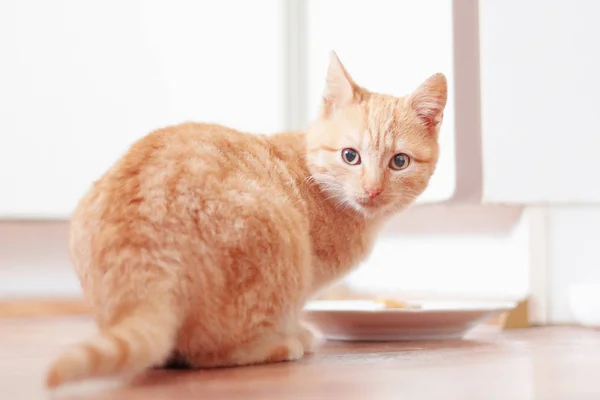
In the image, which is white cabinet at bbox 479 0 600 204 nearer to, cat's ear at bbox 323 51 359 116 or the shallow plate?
the shallow plate

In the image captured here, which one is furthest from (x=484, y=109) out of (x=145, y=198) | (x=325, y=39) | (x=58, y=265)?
(x=58, y=265)

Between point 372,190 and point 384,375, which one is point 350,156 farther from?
point 384,375

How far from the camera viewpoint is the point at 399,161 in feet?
5.59

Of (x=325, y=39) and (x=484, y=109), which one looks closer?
(x=484, y=109)

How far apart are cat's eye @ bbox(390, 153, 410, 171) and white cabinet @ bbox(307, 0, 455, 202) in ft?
1.92

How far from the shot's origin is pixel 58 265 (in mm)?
2873

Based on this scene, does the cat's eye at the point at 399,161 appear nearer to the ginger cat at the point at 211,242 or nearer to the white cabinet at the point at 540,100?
the ginger cat at the point at 211,242

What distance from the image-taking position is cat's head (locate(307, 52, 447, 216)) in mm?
1655

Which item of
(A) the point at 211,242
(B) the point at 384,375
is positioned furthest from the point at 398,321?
(A) the point at 211,242

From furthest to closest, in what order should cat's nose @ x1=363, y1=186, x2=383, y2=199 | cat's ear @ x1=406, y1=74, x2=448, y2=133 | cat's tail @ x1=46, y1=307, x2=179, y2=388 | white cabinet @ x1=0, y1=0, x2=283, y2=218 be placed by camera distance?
white cabinet @ x1=0, y1=0, x2=283, y2=218 < cat's ear @ x1=406, y1=74, x2=448, y2=133 < cat's nose @ x1=363, y1=186, x2=383, y2=199 < cat's tail @ x1=46, y1=307, x2=179, y2=388

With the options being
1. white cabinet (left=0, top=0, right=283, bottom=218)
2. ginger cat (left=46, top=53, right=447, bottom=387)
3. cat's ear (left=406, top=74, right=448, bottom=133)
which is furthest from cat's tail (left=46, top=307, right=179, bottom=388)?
white cabinet (left=0, top=0, right=283, bottom=218)

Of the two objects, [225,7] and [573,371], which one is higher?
[225,7]

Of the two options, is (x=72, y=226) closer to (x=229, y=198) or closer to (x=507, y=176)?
(x=229, y=198)

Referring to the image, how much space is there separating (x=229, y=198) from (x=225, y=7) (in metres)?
1.55
